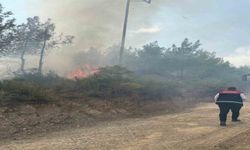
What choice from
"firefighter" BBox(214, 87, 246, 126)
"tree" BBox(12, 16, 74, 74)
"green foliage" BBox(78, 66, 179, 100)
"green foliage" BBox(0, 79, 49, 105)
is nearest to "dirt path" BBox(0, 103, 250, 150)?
"firefighter" BBox(214, 87, 246, 126)

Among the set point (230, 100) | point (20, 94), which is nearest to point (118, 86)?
point (20, 94)

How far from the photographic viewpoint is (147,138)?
12.7 m

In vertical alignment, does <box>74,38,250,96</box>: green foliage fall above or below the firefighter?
above

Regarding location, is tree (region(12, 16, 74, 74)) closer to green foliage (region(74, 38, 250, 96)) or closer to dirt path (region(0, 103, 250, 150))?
green foliage (region(74, 38, 250, 96))

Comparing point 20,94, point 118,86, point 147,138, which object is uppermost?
point 118,86

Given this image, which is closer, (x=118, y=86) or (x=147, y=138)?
(x=147, y=138)

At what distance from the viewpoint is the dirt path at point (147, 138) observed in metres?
11.4

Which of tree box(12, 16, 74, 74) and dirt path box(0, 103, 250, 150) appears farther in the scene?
tree box(12, 16, 74, 74)

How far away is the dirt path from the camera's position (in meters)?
11.4

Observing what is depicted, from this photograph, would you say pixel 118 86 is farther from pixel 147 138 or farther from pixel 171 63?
pixel 171 63

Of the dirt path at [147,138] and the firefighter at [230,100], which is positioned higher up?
the firefighter at [230,100]

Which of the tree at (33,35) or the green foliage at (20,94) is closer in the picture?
the green foliage at (20,94)

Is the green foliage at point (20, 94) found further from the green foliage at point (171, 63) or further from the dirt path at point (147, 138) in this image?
the green foliage at point (171, 63)

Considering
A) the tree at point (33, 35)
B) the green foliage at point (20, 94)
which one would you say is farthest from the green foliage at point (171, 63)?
the green foliage at point (20, 94)
